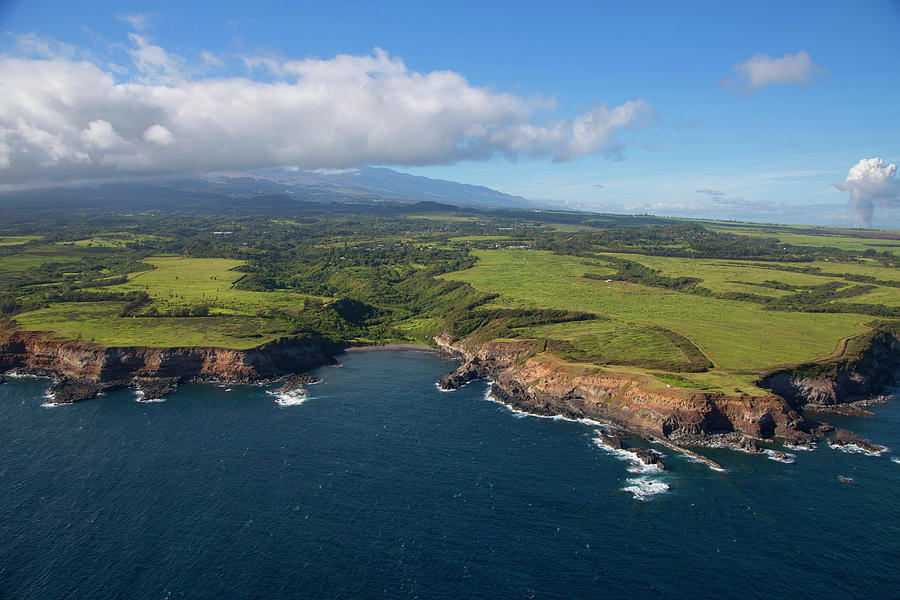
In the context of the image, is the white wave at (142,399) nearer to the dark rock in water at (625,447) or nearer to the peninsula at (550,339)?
the peninsula at (550,339)

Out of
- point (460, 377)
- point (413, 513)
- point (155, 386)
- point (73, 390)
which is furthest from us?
point (460, 377)

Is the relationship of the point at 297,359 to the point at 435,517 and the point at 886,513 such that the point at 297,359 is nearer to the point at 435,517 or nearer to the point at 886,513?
the point at 435,517

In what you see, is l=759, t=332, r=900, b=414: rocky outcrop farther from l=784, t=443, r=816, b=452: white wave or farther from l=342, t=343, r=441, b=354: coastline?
l=342, t=343, r=441, b=354: coastline

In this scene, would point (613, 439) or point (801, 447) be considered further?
point (613, 439)

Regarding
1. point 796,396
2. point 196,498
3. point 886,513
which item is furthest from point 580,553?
point 796,396

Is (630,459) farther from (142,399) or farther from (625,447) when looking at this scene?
(142,399)

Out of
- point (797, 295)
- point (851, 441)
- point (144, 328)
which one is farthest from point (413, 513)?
point (797, 295)

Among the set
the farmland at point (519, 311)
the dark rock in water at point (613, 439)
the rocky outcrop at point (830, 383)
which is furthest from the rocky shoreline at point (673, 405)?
the farmland at point (519, 311)
